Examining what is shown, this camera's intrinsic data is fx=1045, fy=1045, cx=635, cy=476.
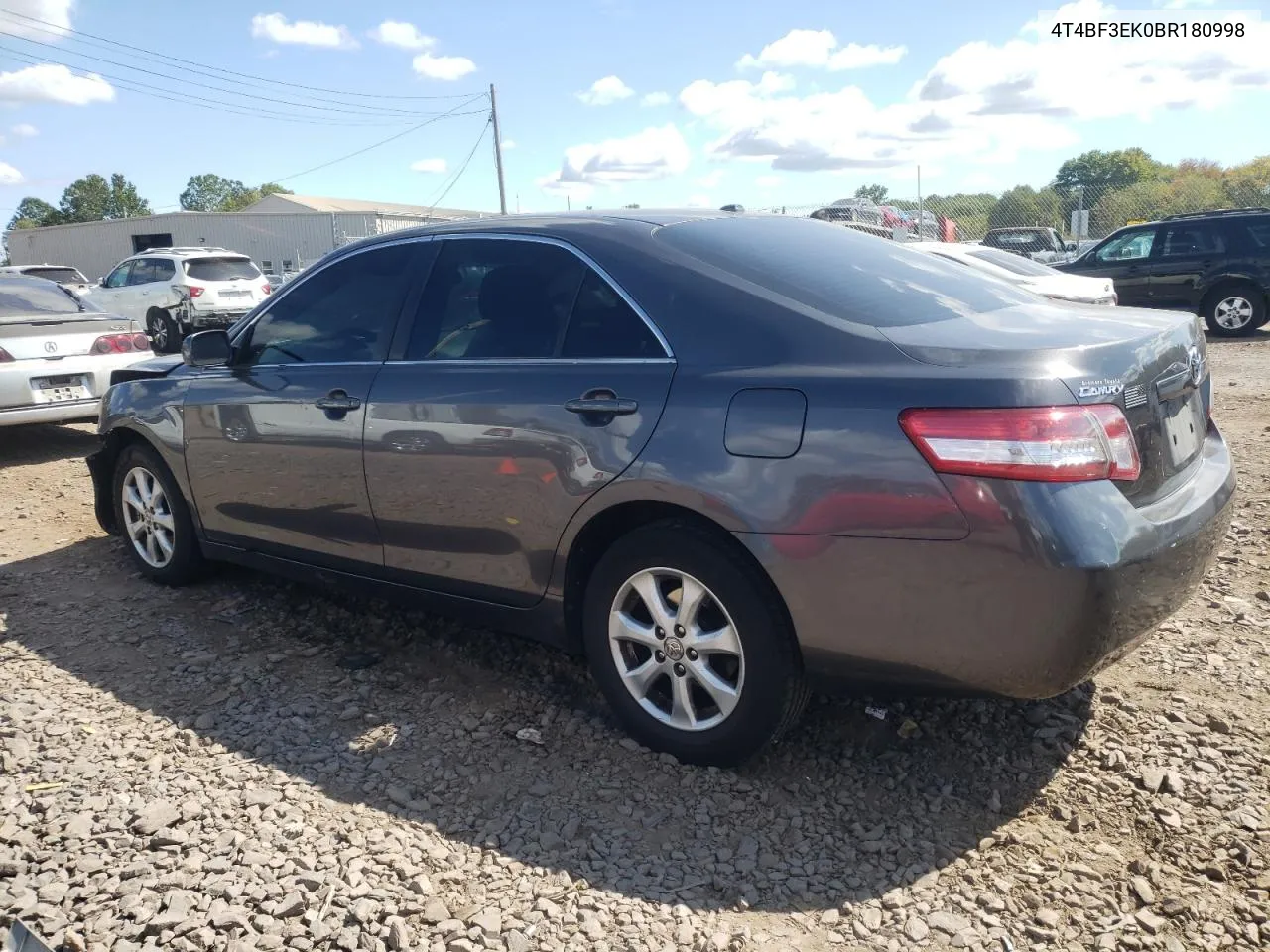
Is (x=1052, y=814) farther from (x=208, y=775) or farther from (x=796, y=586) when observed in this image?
(x=208, y=775)

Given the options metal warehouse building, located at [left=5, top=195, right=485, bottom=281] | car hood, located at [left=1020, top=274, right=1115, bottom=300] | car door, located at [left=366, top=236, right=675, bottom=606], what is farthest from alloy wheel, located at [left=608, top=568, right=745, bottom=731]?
metal warehouse building, located at [left=5, top=195, right=485, bottom=281]

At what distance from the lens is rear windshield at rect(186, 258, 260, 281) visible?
17594 mm

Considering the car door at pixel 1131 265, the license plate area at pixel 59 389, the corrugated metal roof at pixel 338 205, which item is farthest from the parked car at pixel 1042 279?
the corrugated metal roof at pixel 338 205

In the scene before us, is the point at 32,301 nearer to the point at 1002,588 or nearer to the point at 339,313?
the point at 339,313

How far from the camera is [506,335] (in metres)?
3.56

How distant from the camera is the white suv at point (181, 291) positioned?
17188 millimetres

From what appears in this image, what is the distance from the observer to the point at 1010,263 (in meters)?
11.1

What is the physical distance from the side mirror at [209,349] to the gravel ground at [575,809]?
120 cm

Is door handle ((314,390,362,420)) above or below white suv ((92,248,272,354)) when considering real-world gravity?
below

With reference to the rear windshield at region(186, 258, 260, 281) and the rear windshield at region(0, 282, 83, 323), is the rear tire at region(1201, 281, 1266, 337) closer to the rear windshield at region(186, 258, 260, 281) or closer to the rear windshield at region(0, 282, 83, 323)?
the rear windshield at region(0, 282, 83, 323)

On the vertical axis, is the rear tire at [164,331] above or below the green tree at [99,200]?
below

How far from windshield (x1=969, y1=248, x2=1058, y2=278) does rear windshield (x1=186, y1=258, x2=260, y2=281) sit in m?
12.6

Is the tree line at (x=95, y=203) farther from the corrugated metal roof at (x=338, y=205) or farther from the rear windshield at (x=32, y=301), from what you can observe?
the rear windshield at (x=32, y=301)

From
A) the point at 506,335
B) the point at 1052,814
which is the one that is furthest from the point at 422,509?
the point at 1052,814
